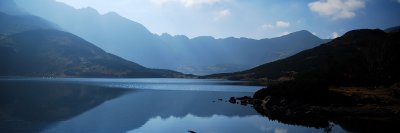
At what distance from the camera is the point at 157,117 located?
78500mm

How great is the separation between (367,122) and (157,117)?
134 feet

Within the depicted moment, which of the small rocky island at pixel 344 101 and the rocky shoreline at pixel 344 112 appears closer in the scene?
the rocky shoreline at pixel 344 112

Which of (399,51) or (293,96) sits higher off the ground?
(399,51)

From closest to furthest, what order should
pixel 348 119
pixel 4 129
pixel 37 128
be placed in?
1. pixel 4 129
2. pixel 37 128
3. pixel 348 119

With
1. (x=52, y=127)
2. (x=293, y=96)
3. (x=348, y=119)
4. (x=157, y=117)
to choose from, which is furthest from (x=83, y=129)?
(x=293, y=96)

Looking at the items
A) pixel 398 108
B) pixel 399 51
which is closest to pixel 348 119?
pixel 398 108

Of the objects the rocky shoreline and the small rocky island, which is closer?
the rocky shoreline

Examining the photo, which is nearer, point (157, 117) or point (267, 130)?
point (267, 130)

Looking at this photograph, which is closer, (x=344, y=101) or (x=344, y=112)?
(x=344, y=112)

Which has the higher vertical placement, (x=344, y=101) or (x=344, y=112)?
(x=344, y=101)

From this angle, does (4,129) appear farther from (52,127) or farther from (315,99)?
(315,99)

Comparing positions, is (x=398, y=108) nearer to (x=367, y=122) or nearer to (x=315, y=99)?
(x=367, y=122)

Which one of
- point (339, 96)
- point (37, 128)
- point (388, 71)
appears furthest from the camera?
point (388, 71)

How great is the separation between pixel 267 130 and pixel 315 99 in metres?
33.3
